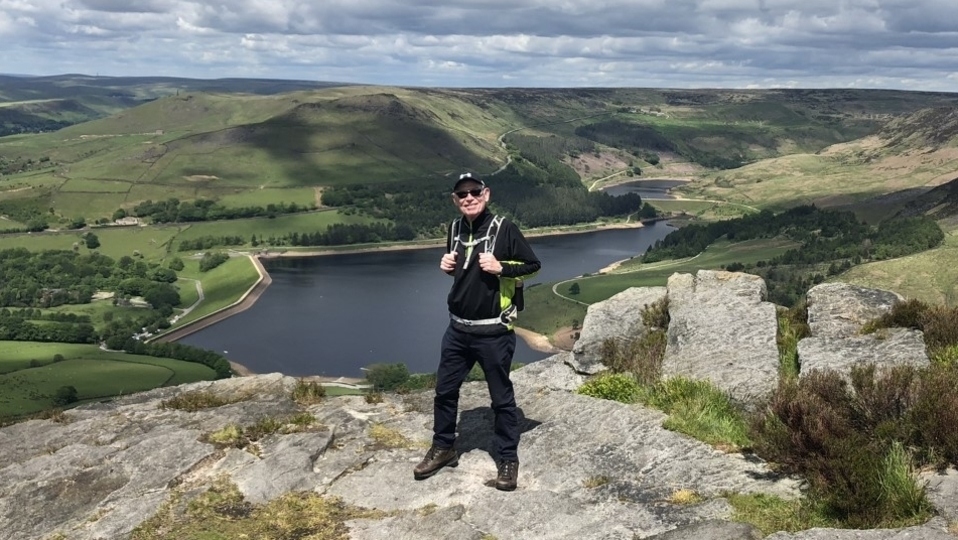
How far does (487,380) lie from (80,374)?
427 ft

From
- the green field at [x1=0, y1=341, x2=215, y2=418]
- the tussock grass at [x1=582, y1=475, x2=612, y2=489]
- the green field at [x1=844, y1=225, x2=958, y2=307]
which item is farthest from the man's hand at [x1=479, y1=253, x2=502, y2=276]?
the green field at [x1=844, y1=225, x2=958, y2=307]

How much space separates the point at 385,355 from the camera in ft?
449

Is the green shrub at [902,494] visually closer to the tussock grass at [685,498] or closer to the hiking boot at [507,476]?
the tussock grass at [685,498]

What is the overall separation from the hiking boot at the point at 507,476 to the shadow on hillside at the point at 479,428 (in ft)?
2.83

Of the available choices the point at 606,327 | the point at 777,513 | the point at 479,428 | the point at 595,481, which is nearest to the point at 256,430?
the point at 479,428

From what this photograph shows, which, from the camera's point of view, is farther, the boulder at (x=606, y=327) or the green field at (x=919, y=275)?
the green field at (x=919, y=275)

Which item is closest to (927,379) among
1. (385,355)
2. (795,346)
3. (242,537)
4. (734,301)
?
(795,346)

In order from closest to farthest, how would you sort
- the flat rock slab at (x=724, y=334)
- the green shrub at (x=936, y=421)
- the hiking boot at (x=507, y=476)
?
the green shrub at (x=936, y=421), the hiking boot at (x=507, y=476), the flat rock slab at (x=724, y=334)

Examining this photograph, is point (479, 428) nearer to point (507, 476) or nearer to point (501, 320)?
point (507, 476)

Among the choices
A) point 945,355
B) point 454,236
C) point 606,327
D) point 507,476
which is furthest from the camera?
point 606,327

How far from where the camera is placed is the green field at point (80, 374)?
109 meters

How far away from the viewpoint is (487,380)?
12.1m

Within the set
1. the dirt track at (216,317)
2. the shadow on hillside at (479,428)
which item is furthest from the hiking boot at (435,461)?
the dirt track at (216,317)

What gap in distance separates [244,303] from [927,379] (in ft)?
586
